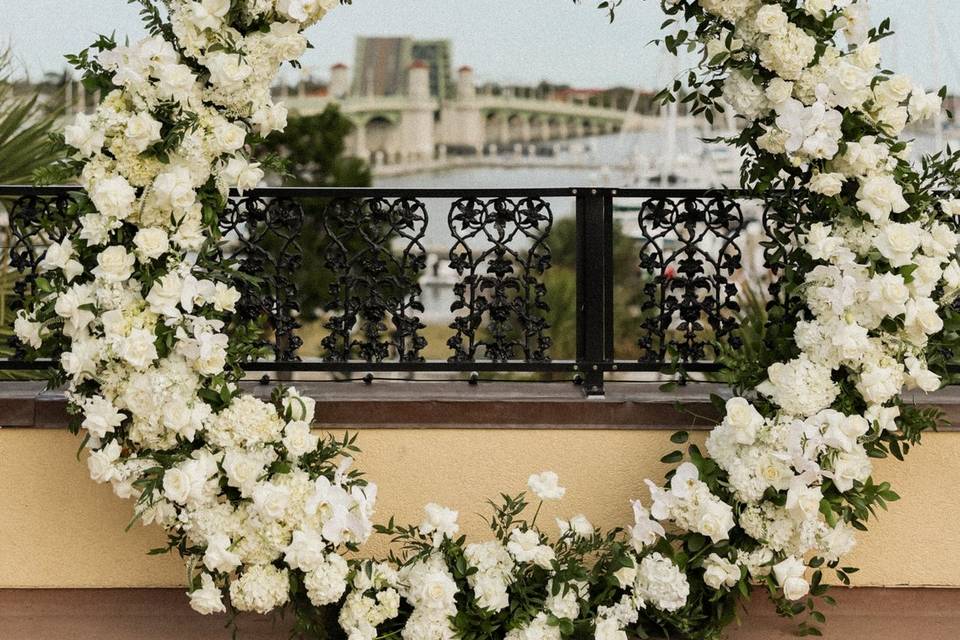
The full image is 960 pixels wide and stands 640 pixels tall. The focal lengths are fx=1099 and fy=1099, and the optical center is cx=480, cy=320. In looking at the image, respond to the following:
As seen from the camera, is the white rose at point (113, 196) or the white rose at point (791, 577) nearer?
the white rose at point (113, 196)

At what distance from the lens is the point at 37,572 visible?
4.11m

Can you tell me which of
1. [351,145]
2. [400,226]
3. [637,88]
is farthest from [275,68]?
[637,88]

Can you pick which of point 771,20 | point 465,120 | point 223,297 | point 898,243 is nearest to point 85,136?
point 223,297

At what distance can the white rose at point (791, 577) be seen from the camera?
361 centimetres

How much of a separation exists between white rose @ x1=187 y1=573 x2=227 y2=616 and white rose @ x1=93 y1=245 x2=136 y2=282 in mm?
1022

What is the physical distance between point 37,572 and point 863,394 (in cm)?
303

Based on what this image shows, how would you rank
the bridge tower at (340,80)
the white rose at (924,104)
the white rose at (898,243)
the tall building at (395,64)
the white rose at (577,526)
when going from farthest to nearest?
the tall building at (395,64), the bridge tower at (340,80), the white rose at (577,526), the white rose at (924,104), the white rose at (898,243)

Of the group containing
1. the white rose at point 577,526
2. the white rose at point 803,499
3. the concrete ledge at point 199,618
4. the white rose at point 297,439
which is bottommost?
the concrete ledge at point 199,618

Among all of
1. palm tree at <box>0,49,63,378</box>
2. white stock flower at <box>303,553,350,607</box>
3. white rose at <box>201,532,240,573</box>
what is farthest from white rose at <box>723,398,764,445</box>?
palm tree at <box>0,49,63,378</box>

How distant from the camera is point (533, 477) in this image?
371 centimetres

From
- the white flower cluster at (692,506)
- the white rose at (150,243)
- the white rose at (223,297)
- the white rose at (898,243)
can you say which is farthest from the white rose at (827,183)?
the white rose at (150,243)

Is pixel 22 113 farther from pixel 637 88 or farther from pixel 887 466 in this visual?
pixel 637 88

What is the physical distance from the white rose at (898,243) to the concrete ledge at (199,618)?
4.39ft

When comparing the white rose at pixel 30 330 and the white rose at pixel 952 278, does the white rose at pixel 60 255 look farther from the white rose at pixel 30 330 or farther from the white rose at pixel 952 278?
the white rose at pixel 952 278
